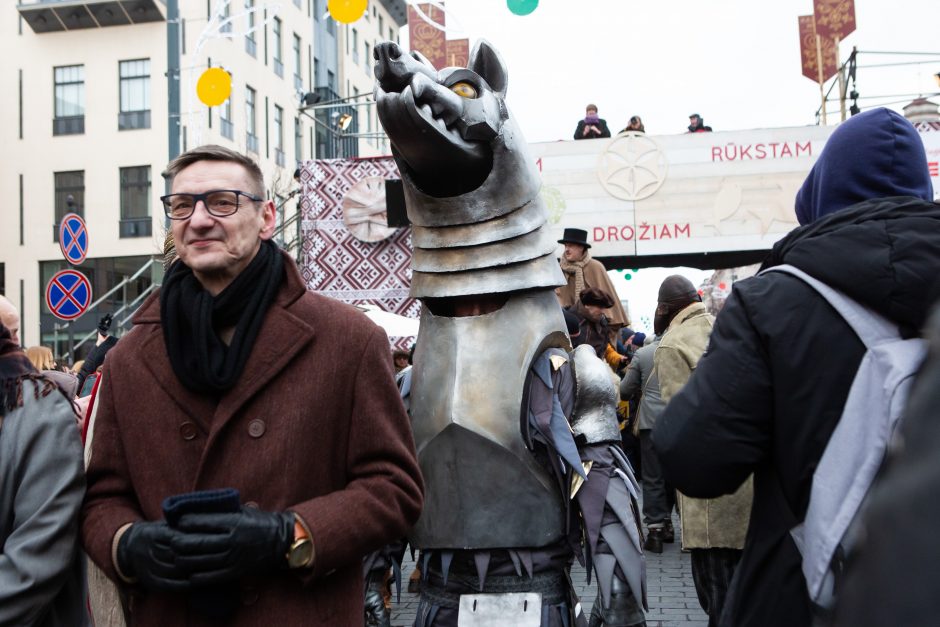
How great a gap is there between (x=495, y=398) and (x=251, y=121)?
26.7 m

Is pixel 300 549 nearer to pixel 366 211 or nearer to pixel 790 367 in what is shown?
pixel 790 367

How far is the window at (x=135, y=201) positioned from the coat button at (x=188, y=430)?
24.5m

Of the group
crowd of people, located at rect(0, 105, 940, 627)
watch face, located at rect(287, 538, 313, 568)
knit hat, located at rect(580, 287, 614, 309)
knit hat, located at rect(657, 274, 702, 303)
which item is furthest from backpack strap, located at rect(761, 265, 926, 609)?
knit hat, located at rect(580, 287, 614, 309)

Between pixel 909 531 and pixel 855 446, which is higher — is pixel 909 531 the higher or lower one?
the higher one

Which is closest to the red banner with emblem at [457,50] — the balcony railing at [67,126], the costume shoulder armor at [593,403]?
the balcony railing at [67,126]

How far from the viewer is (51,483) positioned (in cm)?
213

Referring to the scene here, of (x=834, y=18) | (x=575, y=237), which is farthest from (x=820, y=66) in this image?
(x=575, y=237)

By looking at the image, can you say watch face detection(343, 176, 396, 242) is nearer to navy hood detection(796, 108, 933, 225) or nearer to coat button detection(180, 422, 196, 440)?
coat button detection(180, 422, 196, 440)

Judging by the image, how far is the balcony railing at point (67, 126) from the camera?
84.2 feet

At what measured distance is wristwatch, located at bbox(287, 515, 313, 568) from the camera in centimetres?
193

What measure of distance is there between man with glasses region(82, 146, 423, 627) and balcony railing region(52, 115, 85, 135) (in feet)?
84.8

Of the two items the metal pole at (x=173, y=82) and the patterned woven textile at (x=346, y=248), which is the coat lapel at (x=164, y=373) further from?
the metal pole at (x=173, y=82)

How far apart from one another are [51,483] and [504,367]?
1393 millimetres

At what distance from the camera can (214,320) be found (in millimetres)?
2189
